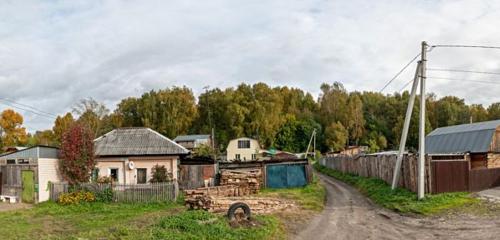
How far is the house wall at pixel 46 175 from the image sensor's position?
2797cm

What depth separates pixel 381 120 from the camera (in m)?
86.9

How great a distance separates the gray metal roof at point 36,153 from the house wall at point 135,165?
9.57ft

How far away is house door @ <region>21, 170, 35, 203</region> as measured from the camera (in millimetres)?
28109

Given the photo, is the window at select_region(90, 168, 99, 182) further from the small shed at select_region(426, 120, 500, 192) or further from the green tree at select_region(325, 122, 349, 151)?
the green tree at select_region(325, 122, 349, 151)

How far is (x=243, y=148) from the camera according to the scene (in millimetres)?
70688

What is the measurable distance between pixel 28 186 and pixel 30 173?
→ 0.81m

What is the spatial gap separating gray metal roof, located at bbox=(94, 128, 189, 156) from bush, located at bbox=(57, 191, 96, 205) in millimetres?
4280

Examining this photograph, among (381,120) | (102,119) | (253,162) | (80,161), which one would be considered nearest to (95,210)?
→ (80,161)

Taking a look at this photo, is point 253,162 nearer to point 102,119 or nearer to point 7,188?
point 7,188

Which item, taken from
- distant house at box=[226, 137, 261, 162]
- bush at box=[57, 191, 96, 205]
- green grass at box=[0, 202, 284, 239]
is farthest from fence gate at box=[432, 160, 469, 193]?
distant house at box=[226, 137, 261, 162]

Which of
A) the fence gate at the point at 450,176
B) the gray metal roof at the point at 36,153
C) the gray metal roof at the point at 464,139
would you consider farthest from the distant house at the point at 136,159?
the gray metal roof at the point at 464,139

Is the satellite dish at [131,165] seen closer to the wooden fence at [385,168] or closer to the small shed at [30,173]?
the small shed at [30,173]

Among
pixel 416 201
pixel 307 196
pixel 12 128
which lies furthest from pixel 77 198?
pixel 12 128

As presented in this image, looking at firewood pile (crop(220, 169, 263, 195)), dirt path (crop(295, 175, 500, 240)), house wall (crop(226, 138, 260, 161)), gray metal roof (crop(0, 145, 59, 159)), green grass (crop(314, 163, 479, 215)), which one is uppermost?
gray metal roof (crop(0, 145, 59, 159))
